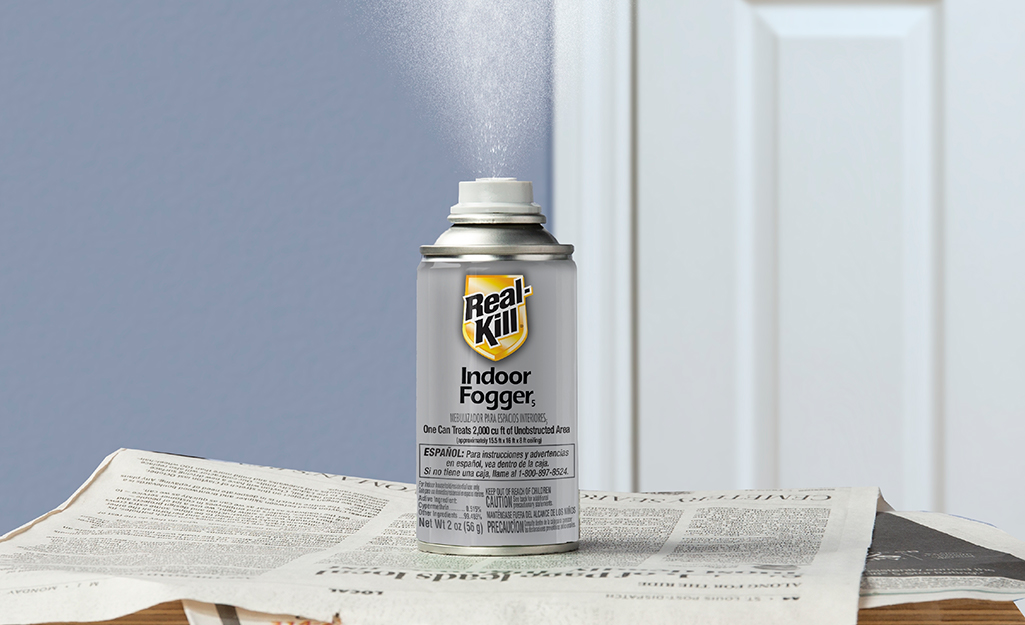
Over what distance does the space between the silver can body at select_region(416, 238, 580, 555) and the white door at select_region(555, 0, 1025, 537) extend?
595mm

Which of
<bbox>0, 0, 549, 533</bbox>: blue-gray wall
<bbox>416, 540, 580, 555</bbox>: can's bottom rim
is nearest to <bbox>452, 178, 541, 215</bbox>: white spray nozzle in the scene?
<bbox>416, 540, 580, 555</bbox>: can's bottom rim

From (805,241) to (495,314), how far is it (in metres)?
0.69

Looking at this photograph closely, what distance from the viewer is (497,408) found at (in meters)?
0.53

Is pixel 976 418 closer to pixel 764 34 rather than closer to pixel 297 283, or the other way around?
pixel 764 34

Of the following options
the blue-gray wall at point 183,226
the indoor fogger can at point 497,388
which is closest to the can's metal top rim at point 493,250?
the indoor fogger can at point 497,388

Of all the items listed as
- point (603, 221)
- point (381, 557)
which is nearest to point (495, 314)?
point (381, 557)

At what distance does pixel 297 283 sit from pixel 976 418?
81cm

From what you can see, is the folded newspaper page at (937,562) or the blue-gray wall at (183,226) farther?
the blue-gray wall at (183,226)

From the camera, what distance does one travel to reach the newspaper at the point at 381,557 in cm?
42

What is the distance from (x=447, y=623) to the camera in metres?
0.41

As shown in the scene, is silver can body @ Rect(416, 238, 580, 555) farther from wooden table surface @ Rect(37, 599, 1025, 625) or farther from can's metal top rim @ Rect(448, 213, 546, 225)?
wooden table surface @ Rect(37, 599, 1025, 625)

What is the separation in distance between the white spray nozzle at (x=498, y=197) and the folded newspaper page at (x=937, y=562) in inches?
10.4

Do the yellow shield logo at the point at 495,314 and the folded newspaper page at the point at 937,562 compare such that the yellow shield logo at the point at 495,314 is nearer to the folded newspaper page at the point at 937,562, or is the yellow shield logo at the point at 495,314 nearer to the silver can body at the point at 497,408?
the silver can body at the point at 497,408

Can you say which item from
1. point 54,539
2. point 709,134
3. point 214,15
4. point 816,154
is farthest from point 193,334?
point 816,154
